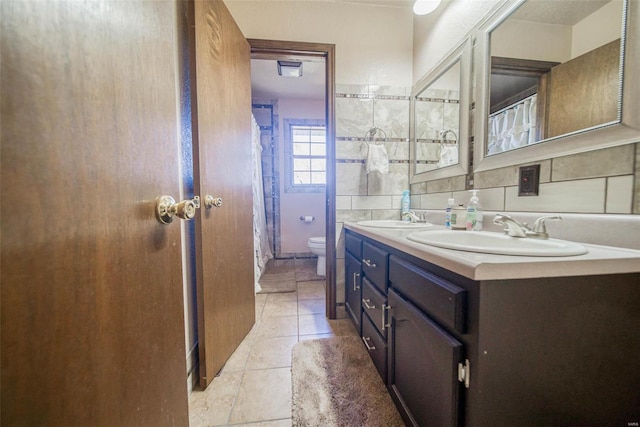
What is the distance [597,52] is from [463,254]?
79cm

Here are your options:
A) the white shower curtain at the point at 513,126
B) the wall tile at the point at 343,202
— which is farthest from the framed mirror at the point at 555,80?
the wall tile at the point at 343,202

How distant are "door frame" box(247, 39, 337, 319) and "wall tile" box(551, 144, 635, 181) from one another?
1161 millimetres

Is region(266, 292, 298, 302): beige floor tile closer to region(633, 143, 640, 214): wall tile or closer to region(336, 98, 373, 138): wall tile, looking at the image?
region(336, 98, 373, 138): wall tile

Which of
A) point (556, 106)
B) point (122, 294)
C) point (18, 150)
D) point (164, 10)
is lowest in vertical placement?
point (122, 294)

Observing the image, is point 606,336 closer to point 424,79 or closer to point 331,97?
point 424,79

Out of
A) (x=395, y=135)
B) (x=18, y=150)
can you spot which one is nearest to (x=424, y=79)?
(x=395, y=135)

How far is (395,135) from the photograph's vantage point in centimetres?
176

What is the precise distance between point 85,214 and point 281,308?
1.76 m

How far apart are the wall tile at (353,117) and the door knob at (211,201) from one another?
987 mm

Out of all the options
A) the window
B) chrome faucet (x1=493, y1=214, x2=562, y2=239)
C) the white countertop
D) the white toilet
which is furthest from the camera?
the window

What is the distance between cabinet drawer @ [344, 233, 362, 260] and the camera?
4.45 ft

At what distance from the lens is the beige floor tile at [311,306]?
6.16 feet

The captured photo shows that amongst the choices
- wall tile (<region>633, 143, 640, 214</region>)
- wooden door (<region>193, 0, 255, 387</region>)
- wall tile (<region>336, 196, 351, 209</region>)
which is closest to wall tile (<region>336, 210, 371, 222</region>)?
wall tile (<region>336, 196, 351, 209</region>)

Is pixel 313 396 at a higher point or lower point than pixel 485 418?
lower
